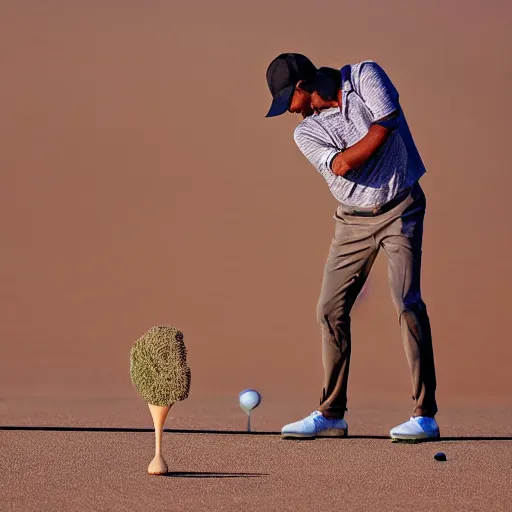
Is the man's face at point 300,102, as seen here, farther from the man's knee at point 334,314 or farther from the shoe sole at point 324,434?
the shoe sole at point 324,434

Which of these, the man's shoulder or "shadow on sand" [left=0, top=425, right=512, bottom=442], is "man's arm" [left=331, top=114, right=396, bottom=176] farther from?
"shadow on sand" [left=0, top=425, right=512, bottom=442]

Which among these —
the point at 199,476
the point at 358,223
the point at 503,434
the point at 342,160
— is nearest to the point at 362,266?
the point at 358,223

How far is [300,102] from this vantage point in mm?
6457

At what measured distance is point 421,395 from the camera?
21.5 ft

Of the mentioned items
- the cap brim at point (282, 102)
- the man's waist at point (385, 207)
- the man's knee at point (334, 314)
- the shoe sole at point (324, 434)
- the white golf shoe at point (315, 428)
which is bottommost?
the shoe sole at point (324, 434)

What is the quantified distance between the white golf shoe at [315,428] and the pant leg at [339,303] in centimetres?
5

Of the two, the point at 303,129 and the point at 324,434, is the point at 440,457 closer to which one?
the point at 324,434

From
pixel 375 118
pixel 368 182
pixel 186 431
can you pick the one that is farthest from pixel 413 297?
pixel 186 431

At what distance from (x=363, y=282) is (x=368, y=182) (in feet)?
1.96

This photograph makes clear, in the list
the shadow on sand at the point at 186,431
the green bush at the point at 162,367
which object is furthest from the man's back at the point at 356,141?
the green bush at the point at 162,367

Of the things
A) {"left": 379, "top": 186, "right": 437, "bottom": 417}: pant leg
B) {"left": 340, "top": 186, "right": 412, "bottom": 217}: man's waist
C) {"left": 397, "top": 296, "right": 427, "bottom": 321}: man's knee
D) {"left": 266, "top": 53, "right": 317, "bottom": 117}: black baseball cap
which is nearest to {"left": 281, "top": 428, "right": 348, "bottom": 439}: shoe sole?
{"left": 379, "top": 186, "right": 437, "bottom": 417}: pant leg

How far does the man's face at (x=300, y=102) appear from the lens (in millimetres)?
6414

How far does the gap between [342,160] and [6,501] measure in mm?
2461

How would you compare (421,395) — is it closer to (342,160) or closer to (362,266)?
(362,266)
